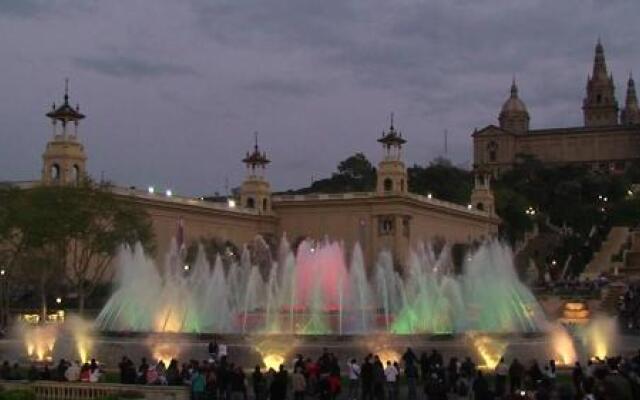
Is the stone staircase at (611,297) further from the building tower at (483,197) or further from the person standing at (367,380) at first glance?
the building tower at (483,197)

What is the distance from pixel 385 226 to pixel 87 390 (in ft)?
230

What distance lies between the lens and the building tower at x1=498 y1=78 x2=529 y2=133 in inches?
6929

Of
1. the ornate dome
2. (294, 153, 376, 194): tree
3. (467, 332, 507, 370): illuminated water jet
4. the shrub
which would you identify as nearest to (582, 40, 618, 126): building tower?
the ornate dome

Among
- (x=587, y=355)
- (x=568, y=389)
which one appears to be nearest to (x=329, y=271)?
(x=587, y=355)

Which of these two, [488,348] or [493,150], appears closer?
[488,348]

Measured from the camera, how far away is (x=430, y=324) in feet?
107

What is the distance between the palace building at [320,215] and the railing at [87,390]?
54.4m

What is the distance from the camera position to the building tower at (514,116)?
6929 inches

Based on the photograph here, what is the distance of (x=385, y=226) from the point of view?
298ft

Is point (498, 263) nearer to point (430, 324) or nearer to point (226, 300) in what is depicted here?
point (430, 324)

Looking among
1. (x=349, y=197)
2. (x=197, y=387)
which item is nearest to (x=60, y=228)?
(x=197, y=387)

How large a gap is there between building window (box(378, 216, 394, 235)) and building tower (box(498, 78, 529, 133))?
287ft

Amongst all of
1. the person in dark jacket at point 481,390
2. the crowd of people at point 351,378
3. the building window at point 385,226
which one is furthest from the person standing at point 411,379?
the building window at point 385,226

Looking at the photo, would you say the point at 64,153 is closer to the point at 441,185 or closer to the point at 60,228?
the point at 60,228
